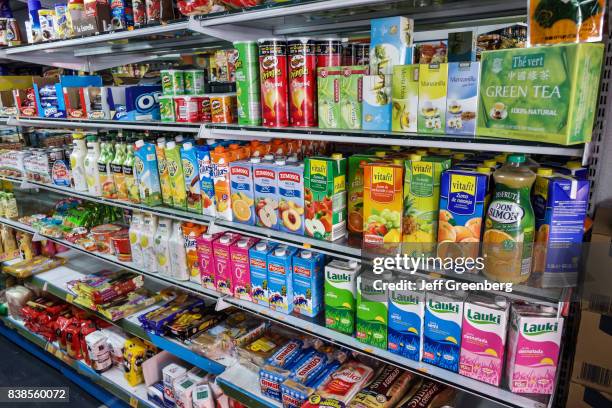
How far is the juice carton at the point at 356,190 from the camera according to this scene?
1782mm

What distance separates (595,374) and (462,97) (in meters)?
0.95

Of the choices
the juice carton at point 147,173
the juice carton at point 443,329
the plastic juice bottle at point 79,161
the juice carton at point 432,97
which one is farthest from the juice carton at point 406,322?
the plastic juice bottle at point 79,161

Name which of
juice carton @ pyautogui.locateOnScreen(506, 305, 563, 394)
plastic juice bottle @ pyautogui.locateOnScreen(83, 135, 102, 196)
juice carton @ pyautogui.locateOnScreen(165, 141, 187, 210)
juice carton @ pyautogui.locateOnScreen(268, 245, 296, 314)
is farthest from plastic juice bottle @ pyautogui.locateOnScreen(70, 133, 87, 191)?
juice carton @ pyautogui.locateOnScreen(506, 305, 563, 394)

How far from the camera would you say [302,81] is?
67.4 inches

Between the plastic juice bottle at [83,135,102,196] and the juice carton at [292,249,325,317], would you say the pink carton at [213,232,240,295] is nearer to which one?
the juice carton at [292,249,325,317]

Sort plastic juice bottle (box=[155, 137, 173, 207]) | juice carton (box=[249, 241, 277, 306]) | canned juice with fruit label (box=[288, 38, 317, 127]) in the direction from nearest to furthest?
canned juice with fruit label (box=[288, 38, 317, 127])
juice carton (box=[249, 241, 277, 306])
plastic juice bottle (box=[155, 137, 173, 207])

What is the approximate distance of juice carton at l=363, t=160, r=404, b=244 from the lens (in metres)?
1.58

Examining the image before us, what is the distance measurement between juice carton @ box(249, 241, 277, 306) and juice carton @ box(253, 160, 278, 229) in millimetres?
122

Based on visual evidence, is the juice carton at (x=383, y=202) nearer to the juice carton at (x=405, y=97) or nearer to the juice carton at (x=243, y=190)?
the juice carton at (x=405, y=97)

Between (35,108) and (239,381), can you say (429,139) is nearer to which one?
(239,381)

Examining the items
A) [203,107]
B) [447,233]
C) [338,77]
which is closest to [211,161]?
[203,107]

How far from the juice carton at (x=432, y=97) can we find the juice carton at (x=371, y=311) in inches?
25.7

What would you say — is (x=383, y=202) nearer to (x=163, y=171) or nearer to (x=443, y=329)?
(x=443, y=329)

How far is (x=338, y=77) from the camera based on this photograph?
5.31 ft
